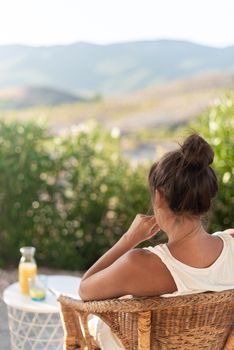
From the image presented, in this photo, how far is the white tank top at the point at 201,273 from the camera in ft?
5.62

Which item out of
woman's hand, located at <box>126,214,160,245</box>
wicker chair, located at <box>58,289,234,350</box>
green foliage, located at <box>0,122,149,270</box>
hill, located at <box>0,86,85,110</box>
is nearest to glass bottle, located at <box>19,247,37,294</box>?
wicker chair, located at <box>58,289,234,350</box>

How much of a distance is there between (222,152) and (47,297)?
163 cm

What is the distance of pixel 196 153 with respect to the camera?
1685 mm

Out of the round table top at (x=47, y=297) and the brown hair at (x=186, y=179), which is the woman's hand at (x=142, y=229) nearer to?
the brown hair at (x=186, y=179)

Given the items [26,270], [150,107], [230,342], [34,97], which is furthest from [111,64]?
[230,342]

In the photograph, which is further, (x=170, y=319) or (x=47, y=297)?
(x=47, y=297)

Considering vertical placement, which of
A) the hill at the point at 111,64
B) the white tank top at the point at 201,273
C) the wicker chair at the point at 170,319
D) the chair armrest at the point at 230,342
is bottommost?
the chair armrest at the point at 230,342

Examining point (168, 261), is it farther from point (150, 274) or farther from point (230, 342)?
point (230, 342)

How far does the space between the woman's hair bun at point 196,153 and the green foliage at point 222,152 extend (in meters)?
2.13

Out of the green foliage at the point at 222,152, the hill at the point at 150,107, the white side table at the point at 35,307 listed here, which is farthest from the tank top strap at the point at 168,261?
the hill at the point at 150,107

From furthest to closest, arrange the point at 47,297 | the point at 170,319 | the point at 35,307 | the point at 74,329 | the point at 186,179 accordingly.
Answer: the point at 47,297 → the point at 35,307 → the point at 74,329 → the point at 170,319 → the point at 186,179

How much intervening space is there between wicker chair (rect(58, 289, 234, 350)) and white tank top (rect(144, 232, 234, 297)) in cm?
3

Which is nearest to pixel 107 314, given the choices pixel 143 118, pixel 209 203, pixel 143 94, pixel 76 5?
pixel 209 203

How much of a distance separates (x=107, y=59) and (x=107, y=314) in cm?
3169
